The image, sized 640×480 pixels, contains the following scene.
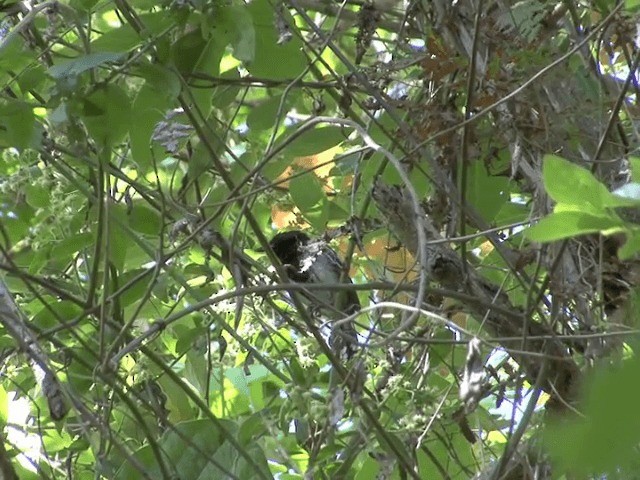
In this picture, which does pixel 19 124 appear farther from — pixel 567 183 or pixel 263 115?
pixel 567 183

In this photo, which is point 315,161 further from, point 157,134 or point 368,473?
point 368,473

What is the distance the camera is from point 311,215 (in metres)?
1.26

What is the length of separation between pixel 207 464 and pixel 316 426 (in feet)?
0.47

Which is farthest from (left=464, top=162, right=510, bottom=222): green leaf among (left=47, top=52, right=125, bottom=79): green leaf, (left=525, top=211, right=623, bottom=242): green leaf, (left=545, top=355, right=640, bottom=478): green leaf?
(left=545, top=355, right=640, bottom=478): green leaf

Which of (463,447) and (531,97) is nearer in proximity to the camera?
(531,97)

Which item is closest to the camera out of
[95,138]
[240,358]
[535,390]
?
[535,390]

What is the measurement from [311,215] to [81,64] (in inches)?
18.7

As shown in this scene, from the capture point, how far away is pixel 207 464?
3.50 ft

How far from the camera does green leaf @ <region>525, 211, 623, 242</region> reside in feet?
1.27

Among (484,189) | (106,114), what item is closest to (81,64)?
(106,114)

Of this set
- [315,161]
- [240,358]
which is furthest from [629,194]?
[240,358]

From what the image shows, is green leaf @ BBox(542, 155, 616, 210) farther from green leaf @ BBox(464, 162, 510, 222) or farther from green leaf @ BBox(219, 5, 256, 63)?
green leaf @ BBox(464, 162, 510, 222)

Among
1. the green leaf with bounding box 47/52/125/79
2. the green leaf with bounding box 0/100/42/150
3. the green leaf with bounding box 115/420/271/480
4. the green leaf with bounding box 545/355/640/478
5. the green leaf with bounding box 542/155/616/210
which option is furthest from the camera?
the green leaf with bounding box 115/420/271/480

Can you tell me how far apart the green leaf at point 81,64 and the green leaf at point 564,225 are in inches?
22.1
